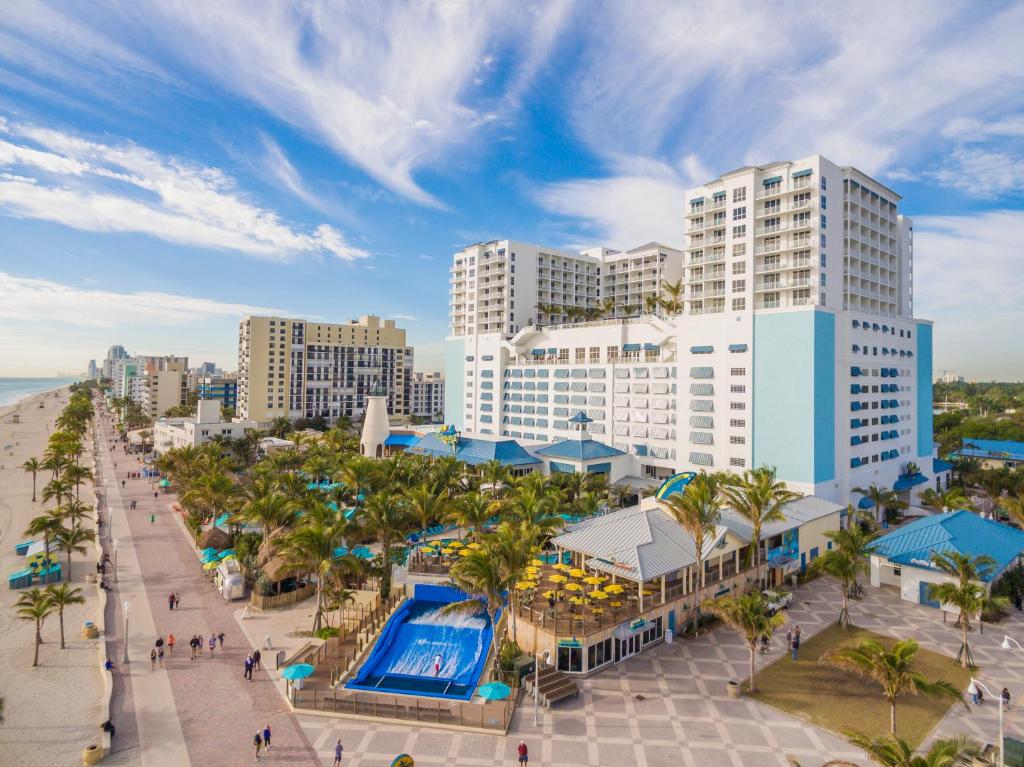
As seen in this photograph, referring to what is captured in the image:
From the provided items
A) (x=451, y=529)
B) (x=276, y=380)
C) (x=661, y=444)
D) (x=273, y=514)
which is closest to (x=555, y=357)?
(x=661, y=444)

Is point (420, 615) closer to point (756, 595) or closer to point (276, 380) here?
point (756, 595)

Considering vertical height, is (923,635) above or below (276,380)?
below

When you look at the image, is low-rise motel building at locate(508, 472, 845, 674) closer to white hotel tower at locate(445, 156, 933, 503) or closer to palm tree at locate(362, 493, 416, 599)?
palm tree at locate(362, 493, 416, 599)

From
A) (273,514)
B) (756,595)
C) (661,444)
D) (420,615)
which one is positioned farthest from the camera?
(661,444)

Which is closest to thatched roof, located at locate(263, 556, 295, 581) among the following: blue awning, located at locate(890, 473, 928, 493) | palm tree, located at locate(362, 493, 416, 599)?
palm tree, located at locate(362, 493, 416, 599)

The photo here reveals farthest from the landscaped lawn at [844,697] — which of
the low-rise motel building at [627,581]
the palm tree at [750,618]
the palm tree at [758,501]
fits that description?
the palm tree at [758,501]

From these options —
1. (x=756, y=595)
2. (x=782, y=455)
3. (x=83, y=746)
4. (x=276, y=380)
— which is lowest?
(x=83, y=746)

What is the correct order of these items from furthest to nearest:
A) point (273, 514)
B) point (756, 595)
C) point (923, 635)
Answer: point (273, 514) < point (923, 635) < point (756, 595)
